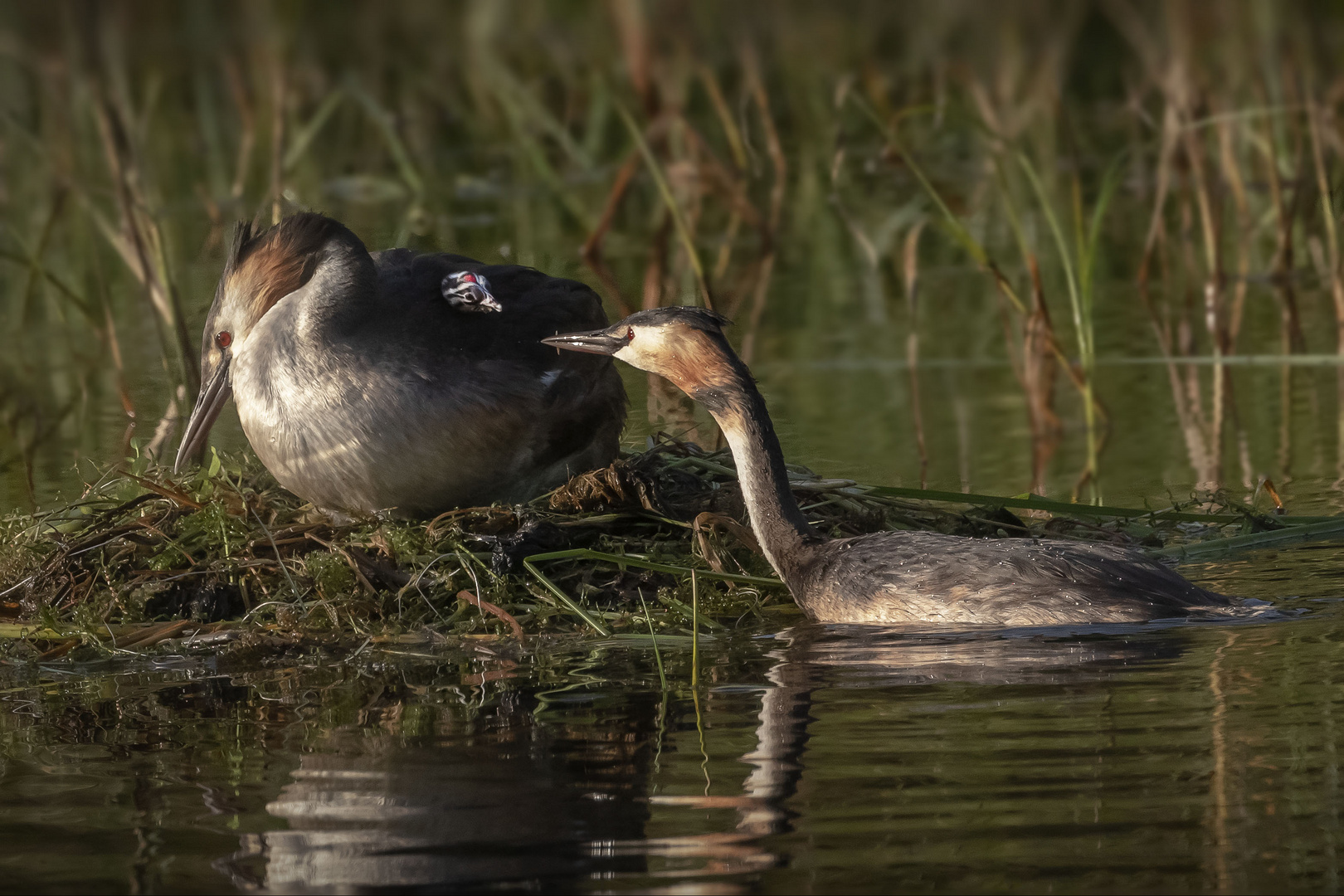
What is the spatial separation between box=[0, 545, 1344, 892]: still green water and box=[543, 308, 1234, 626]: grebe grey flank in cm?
13

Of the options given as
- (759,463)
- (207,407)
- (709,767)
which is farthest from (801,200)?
(709,767)

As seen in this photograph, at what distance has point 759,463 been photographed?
5863 millimetres

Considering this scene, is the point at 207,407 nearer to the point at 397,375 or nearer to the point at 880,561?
the point at 397,375

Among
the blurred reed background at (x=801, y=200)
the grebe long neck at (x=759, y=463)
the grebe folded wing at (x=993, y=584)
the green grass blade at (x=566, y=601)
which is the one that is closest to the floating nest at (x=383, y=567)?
the green grass blade at (x=566, y=601)

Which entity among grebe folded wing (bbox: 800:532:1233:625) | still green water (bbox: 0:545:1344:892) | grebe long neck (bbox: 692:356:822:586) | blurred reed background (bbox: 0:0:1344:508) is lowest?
still green water (bbox: 0:545:1344:892)

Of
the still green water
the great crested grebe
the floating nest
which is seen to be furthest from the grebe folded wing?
the great crested grebe

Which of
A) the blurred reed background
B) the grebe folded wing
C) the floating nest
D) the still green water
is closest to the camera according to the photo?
the still green water

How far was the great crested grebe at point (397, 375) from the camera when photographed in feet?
19.9

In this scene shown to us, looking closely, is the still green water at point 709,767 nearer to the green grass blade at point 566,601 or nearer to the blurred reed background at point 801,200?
the green grass blade at point 566,601

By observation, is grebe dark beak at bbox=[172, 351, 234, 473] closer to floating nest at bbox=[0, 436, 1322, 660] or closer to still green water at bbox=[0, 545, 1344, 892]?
floating nest at bbox=[0, 436, 1322, 660]

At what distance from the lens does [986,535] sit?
6.65m

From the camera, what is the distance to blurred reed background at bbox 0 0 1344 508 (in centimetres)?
834

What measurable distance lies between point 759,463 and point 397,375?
1.17m

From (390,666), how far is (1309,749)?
2.42 meters
